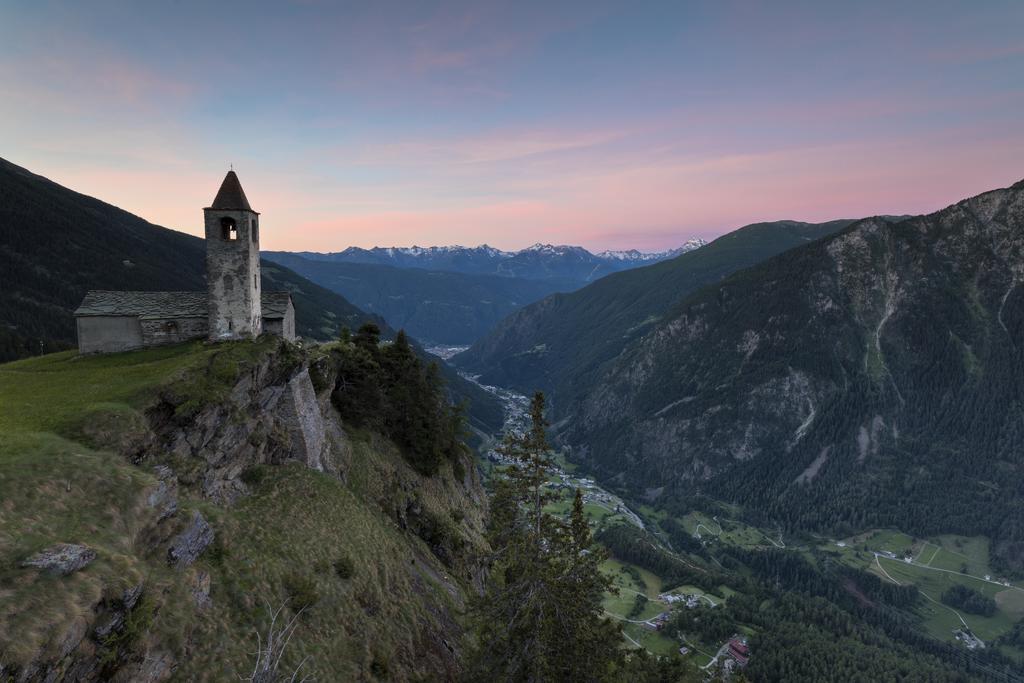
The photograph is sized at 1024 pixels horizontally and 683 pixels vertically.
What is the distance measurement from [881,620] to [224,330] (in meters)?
210

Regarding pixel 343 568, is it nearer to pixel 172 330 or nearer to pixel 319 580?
pixel 319 580

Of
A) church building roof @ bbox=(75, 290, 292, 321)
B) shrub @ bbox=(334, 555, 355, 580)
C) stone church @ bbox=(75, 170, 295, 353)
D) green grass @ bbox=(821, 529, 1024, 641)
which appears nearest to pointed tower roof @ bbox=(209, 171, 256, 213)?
stone church @ bbox=(75, 170, 295, 353)

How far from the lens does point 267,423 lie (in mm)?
34625

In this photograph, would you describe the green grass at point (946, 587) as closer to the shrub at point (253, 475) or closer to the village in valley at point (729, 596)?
the village in valley at point (729, 596)

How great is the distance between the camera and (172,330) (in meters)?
39.7

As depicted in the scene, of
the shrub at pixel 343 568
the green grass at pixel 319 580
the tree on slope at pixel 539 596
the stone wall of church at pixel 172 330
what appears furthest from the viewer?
the stone wall of church at pixel 172 330

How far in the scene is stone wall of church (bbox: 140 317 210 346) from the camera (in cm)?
3925

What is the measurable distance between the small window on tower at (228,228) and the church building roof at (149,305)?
522cm

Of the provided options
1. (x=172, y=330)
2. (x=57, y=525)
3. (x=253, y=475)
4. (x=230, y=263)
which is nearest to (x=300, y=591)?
(x=253, y=475)

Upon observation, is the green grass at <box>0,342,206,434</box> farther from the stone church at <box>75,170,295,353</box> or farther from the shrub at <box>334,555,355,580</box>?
the shrub at <box>334,555,355,580</box>

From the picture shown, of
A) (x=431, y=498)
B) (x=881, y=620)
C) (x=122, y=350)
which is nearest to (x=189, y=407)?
(x=122, y=350)

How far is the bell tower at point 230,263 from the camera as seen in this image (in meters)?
37.7

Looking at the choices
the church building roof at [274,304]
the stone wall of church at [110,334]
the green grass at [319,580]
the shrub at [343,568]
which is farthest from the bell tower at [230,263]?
the shrub at [343,568]

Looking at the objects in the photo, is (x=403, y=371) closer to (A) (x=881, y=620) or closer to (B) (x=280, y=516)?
(B) (x=280, y=516)
